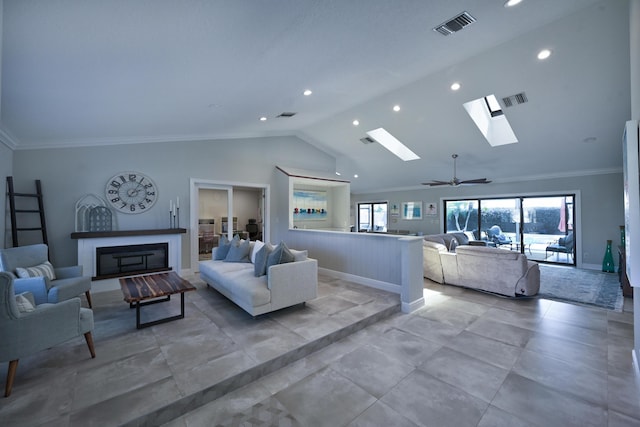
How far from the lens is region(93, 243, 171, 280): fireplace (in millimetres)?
4715

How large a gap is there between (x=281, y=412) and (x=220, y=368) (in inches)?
26.7

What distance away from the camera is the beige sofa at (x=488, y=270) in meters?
4.45

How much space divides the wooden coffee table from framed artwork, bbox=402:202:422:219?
340 inches

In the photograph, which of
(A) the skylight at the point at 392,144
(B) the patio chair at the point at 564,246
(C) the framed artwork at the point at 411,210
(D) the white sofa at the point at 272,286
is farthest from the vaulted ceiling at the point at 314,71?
(C) the framed artwork at the point at 411,210

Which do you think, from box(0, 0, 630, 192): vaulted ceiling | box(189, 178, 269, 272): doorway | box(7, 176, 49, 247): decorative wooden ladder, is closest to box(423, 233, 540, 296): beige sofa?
box(0, 0, 630, 192): vaulted ceiling

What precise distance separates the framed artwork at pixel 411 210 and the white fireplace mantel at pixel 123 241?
26.2 ft

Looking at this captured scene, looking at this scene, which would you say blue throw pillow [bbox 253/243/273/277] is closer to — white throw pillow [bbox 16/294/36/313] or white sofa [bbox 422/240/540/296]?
white throw pillow [bbox 16/294/36/313]

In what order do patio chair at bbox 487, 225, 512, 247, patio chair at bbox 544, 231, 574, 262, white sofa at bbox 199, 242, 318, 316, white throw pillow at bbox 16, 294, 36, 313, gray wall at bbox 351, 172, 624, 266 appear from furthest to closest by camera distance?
patio chair at bbox 487, 225, 512, 247 < patio chair at bbox 544, 231, 574, 262 < gray wall at bbox 351, 172, 624, 266 < white sofa at bbox 199, 242, 318, 316 < white throw pillow at bbox 16, 294, 36, 313

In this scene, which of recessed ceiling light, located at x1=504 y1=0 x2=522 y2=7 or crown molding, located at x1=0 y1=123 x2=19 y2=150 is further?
crown molding, located at x1=0 y1=123 x2=19 y2=150

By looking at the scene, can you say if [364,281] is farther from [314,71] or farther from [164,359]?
[314,71]

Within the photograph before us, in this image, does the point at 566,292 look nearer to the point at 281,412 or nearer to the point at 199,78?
the point at 281,412

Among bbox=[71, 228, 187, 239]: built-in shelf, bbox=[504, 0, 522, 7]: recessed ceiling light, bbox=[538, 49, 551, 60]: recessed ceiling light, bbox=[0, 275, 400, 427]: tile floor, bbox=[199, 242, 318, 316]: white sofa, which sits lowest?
bbox=[0, 275, 400, 427]: tile floor

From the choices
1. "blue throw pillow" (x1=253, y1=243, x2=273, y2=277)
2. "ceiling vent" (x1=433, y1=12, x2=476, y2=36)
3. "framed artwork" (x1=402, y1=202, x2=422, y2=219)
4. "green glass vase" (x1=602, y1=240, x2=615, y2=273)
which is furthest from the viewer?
"framed artwork" (x1=402, y1=202, x2=422, y2=219)

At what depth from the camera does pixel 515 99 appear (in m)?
4.89
